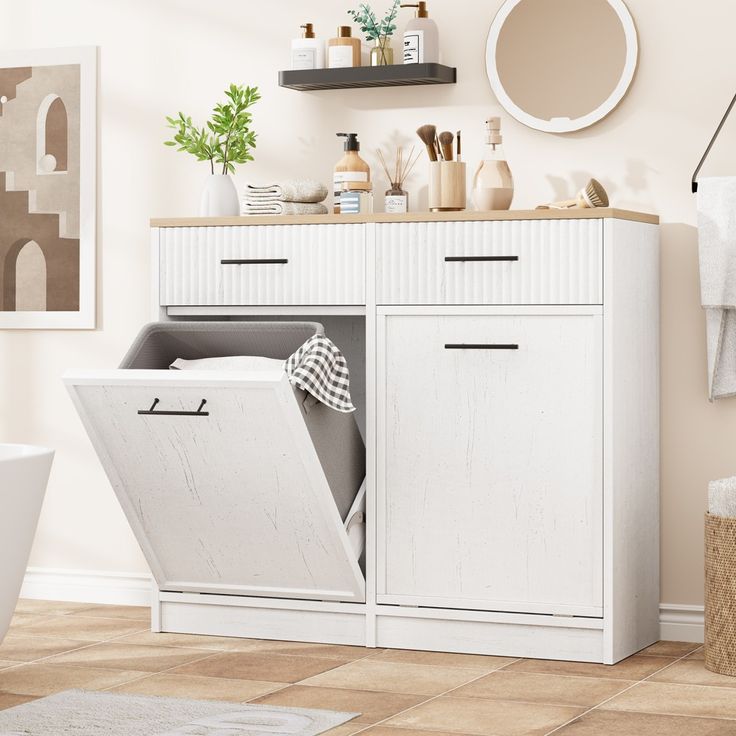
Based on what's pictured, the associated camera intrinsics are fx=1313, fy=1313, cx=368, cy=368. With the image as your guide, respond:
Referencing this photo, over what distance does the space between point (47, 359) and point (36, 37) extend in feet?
3.66

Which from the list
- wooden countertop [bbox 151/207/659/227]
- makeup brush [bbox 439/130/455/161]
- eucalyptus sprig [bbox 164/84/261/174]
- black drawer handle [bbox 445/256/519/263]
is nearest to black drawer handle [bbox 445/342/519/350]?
black drawer handle [bbox 445/256/519/263]

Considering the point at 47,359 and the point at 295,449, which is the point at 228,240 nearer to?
the point at 295,449

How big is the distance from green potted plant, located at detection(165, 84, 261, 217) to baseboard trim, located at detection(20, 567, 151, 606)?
4.29 feet

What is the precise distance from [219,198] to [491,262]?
94 centimetres

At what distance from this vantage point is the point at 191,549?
3744 millimetres

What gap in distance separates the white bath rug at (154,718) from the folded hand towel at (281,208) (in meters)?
1.47

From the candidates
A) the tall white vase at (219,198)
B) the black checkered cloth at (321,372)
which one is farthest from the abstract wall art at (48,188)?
the black checkered cloth at (321,372)

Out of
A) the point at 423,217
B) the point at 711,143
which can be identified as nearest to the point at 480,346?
the point at 423,217

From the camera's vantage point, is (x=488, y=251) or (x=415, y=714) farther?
(x=488, y=251)

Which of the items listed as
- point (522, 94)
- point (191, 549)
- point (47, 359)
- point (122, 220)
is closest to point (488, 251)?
point (522, 94)

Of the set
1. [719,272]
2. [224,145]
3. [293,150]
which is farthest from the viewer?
[293,150]

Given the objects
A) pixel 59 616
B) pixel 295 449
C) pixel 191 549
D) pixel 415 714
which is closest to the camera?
pixel 415 714

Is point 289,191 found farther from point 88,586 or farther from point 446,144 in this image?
point 88,586

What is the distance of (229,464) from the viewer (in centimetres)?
346
